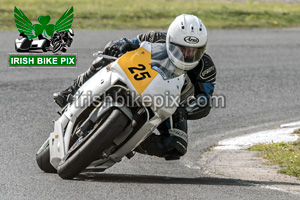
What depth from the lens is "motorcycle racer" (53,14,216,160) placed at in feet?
20.9

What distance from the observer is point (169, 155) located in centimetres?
688

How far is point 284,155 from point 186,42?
2218mm

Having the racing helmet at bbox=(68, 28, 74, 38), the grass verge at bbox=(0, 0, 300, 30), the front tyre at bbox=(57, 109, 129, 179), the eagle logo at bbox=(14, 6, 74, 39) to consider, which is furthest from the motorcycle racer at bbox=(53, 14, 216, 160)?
the grass verge at bbox=(0, 0, 300, 30)

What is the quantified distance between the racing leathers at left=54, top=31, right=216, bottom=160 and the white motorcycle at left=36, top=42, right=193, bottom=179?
31cm

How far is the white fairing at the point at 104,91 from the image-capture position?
20.1 ft

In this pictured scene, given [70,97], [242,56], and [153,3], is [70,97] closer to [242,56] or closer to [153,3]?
[242,56]

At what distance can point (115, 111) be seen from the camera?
19.4 feet

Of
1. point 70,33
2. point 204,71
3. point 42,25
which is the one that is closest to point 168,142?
point 204,71

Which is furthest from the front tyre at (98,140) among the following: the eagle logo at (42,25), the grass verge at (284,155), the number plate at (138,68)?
the eagle logo at (42,25)

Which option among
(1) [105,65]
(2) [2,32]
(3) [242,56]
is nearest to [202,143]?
(1) [105,65]

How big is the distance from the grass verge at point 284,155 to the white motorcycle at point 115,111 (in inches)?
64.6

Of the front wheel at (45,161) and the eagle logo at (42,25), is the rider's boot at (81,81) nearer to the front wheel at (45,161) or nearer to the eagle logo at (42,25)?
the front wheel at (45,161)

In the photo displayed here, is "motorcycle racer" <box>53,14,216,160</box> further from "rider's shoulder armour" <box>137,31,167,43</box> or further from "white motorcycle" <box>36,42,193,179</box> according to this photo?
"white motorcycle" <box>36,42,193,179</box>

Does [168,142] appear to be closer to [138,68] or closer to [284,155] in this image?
[138,68]
